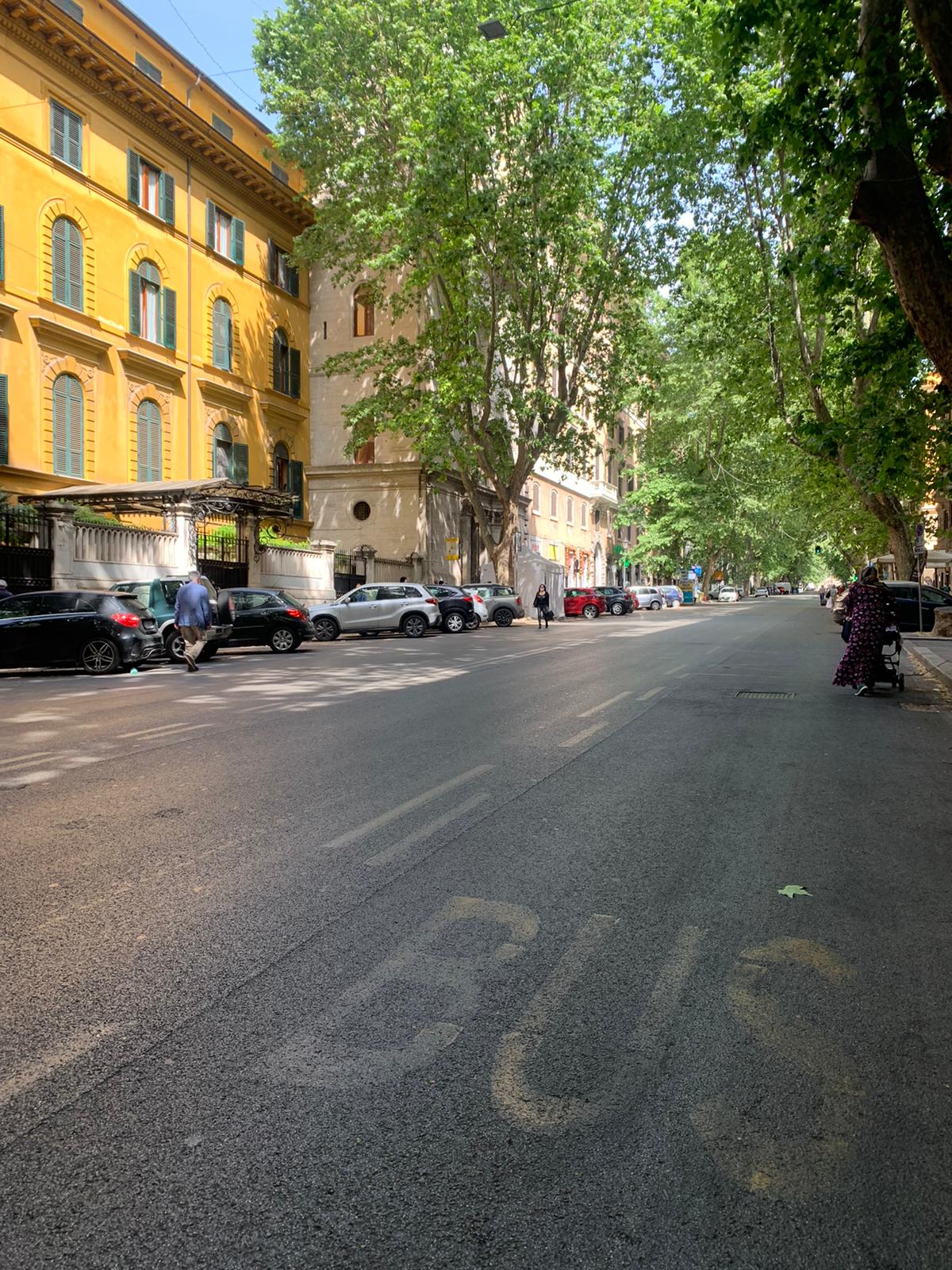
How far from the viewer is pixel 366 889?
14.6ft

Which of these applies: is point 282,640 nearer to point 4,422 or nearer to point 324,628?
point 324,628

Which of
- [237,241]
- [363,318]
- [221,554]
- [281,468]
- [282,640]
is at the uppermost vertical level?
[237,241]

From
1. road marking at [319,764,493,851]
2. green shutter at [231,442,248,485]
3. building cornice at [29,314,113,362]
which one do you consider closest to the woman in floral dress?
road marking at [319,764,493,851]

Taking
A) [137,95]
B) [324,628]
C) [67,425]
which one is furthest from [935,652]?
[137,95]

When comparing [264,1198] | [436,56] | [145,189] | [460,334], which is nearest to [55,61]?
[145,189]

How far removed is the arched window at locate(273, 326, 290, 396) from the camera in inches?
1448

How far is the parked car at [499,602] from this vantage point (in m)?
35.2

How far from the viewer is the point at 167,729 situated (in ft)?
30.4

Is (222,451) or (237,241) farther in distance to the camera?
(237,241)

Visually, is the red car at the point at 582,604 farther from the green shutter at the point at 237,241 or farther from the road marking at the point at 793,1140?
the road marking at the point at 793,1140

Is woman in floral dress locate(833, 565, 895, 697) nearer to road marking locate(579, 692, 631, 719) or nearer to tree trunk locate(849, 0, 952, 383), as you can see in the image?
road marking locate(579, 692, 631, 719)

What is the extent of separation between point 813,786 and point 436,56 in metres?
26.3

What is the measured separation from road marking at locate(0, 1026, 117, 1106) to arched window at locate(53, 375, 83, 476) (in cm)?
2559

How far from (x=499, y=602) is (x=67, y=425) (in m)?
16.0
